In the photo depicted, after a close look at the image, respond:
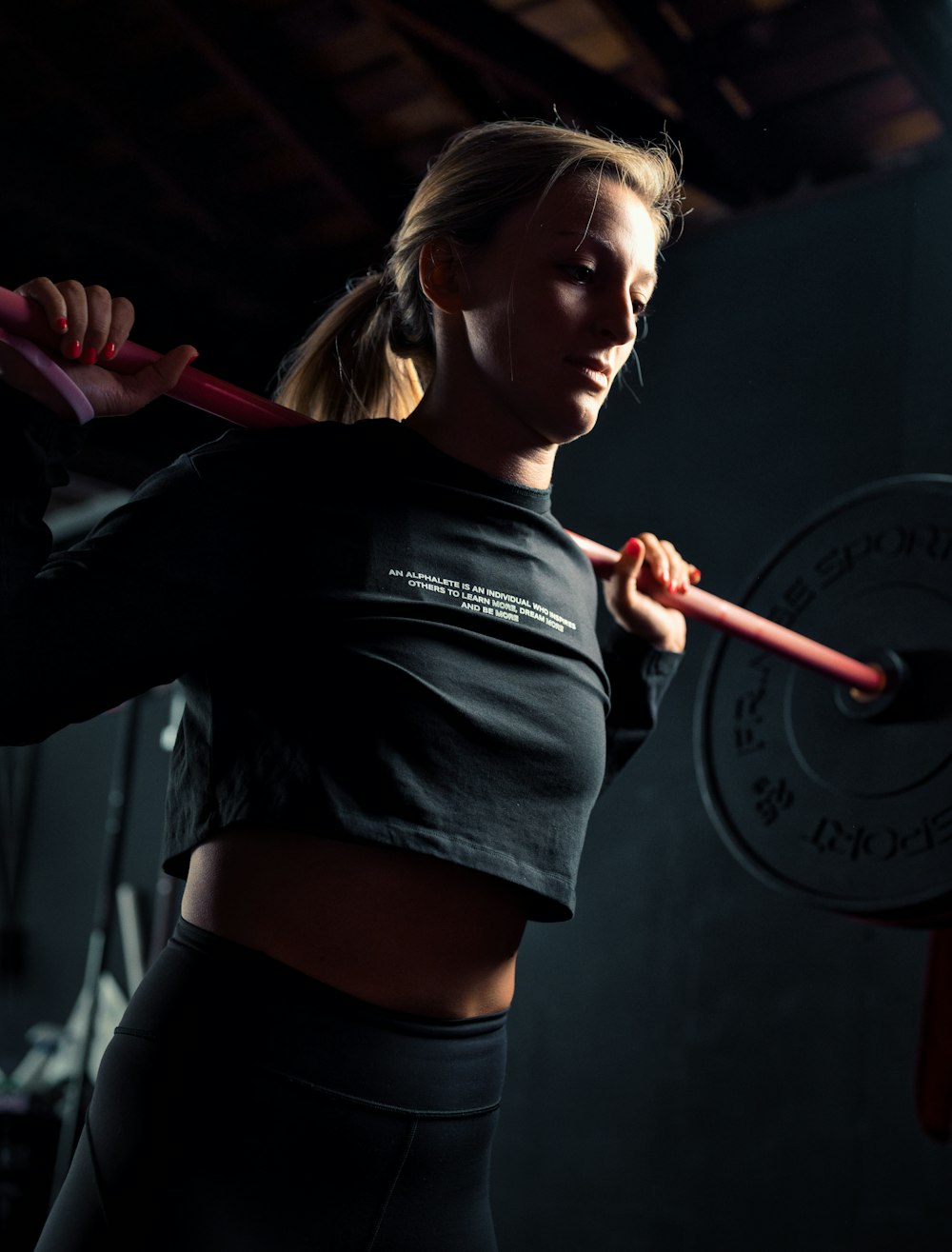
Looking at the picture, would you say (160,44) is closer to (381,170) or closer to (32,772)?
(381,170)

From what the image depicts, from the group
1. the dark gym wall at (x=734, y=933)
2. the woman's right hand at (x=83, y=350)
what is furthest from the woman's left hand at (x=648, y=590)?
the dark gym wall at (x=734, y=933)

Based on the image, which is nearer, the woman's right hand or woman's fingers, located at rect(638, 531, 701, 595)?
the woman's right hand

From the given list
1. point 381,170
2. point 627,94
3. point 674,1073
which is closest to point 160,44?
point 381,170

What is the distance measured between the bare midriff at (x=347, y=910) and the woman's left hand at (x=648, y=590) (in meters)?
0.65

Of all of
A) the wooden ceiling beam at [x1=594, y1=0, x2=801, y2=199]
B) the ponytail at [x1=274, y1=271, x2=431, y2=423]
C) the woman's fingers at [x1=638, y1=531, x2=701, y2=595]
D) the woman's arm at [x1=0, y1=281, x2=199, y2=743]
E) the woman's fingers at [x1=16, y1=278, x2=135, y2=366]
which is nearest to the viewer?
the woman's arm at [x1=0, y1=281, x2=199, y2=743]

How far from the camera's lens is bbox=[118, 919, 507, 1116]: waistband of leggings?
1064 millimetres

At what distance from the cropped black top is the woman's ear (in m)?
0.18

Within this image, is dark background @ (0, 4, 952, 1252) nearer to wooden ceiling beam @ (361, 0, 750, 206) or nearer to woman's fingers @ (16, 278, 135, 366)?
wooden ceiling beam @ (361, 0, 750, 206)

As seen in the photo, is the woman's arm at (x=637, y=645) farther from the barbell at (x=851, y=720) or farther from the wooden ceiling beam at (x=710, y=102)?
the wooden ceiling beam at (x=710, y=102)

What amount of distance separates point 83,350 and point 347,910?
543 mm

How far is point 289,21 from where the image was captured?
3.91 metres

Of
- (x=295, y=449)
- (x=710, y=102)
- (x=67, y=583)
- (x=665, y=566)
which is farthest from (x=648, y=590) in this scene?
(x=710, y=102)

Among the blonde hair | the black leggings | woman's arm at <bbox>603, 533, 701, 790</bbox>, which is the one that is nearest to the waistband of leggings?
the black leggings

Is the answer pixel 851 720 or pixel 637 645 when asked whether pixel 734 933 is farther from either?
pixel 637 645
